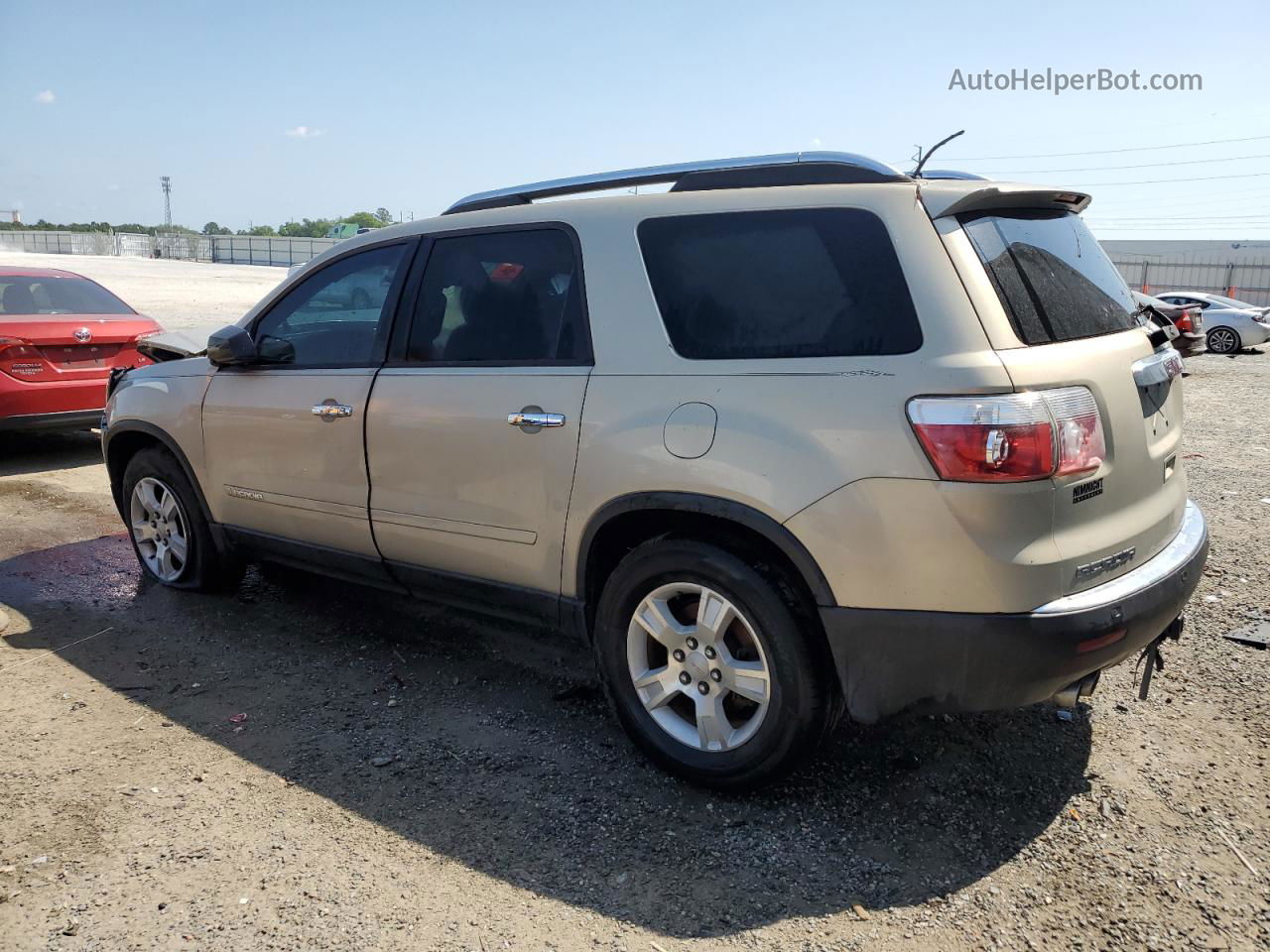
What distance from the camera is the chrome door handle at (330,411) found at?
13.6 feet

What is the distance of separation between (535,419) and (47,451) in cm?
761

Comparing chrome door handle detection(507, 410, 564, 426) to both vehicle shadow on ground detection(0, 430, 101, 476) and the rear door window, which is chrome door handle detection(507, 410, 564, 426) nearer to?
the rear door window

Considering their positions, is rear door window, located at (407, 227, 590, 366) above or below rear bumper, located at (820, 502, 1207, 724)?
above

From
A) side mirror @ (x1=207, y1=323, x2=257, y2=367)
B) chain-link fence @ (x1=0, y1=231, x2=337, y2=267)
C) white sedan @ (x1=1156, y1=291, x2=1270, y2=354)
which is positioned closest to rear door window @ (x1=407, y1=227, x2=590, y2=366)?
side mirror @ (x1=207, y1=323, x2=257, y2=367)

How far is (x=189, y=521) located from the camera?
201 inches

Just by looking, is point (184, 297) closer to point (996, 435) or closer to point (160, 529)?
point (160, 529)

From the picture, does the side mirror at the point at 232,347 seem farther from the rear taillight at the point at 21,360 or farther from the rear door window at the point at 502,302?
the rear taillight at the point at 21,360

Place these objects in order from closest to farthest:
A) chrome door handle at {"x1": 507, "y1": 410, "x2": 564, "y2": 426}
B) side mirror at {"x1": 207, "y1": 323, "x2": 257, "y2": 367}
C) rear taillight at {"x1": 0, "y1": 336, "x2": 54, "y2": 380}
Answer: chrome door handle at {"x1": 507, "y1": 410, "x2": 564, "y2": 426}, side mirror at {"x1": 207, "y1": 323, "x2": 257, "y2": 367}, rear taillight at {"x1": 0, "y1": 336, "x2": 54, "y2": 380}

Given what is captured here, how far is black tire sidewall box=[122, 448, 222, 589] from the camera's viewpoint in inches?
199

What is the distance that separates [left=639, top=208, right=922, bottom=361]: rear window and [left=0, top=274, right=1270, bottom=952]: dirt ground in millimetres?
1289

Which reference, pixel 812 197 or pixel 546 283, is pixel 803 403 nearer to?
pixel 812 197

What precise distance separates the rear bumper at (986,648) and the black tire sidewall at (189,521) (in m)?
3.48

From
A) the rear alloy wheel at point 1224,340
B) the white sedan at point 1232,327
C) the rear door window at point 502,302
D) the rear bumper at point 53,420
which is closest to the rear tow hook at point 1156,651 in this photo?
the rear door window at point 502,302

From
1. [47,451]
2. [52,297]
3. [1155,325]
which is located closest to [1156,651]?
[1155,325]
